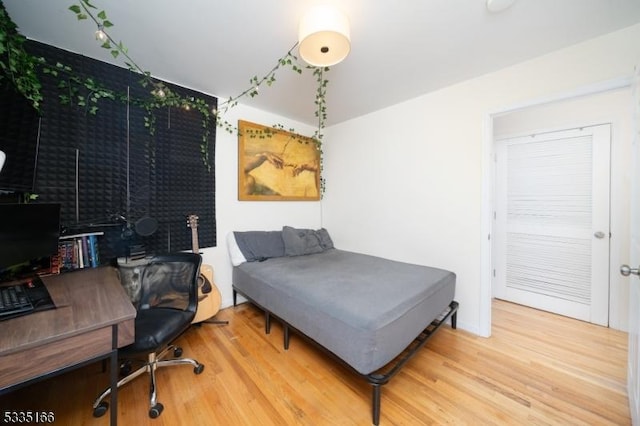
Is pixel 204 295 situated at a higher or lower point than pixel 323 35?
lower

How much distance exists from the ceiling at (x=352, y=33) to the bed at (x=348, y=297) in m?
1.82

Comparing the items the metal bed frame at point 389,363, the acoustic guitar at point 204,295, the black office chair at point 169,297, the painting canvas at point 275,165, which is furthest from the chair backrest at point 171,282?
the painting canvas at point 275,165

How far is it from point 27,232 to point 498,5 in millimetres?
3201

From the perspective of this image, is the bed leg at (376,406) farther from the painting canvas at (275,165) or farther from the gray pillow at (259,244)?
the painting canvas at (275,165)

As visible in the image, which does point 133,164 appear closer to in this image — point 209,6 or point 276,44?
point 209,6

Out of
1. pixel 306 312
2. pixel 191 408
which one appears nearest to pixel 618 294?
pixel 306 312

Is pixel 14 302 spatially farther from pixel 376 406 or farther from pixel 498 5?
pixel 498 5

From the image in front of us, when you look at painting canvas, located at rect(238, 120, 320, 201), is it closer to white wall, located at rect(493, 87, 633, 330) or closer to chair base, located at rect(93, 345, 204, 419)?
chair base, located at rect(93, 345, 204, 419)

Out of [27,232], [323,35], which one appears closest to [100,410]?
Result: [27,232]

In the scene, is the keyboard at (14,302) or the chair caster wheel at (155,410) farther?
the chair caster wheel at (155,410)

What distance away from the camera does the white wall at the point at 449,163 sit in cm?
186

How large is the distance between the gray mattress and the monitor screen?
1488 mm

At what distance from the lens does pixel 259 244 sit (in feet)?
9.46

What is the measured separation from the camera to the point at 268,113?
3.20m
